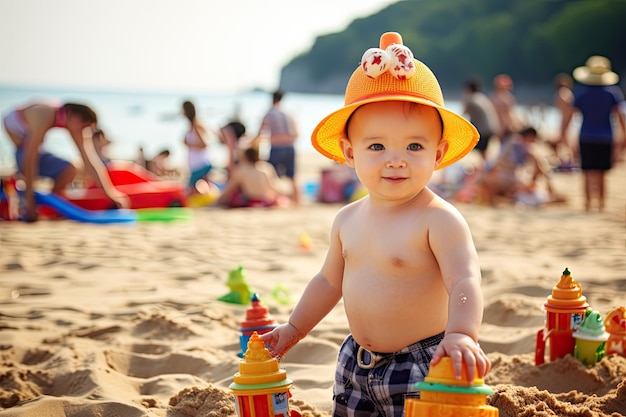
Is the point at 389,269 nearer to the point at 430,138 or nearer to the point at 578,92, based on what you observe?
the point at 430,138

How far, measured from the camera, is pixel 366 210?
7.85 feet

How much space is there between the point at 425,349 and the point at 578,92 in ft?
24.9

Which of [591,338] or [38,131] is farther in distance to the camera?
[38,131]

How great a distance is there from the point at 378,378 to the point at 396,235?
1.43 feet

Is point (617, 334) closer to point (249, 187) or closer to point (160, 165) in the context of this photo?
point (249, 187)

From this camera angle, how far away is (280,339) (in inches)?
96.9

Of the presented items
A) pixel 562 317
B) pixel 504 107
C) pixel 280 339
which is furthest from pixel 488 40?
pixel 280 339

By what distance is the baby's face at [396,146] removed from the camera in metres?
2.17

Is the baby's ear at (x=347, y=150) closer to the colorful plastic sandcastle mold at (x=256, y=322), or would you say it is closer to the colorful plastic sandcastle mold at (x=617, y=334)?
the colorful plastic sandcastle mold at (x=256, y=322)

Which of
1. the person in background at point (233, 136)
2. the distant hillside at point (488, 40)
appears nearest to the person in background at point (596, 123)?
the person in background at point (233, 136)

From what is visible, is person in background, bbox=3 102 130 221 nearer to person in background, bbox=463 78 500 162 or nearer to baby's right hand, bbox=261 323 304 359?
baby's right hand, bbox=261 323 304 359

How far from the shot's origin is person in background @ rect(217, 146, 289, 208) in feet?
30.9

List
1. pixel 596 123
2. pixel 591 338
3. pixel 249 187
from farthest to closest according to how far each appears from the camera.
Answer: pixel 249 187 → pixel 596 123 → pixel 591 338

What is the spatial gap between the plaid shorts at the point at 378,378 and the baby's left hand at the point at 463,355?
15.1 inches
